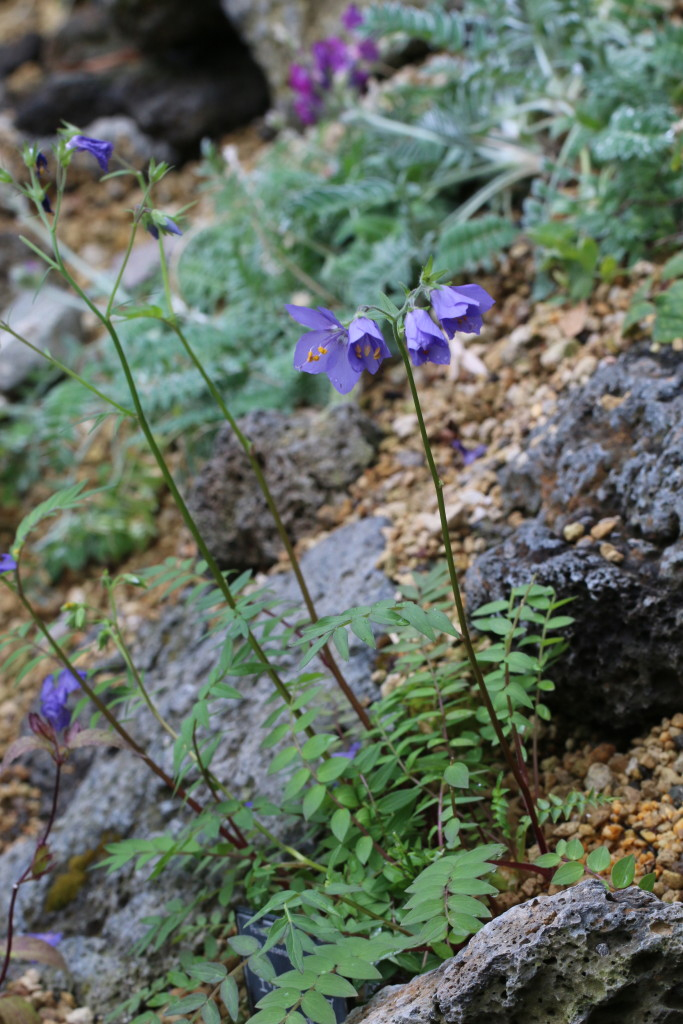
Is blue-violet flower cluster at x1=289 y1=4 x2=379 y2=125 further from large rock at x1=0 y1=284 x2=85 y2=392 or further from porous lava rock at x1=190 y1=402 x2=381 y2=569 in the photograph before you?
porous lava rock at x1=190 y1=402 x2=381 y2=569

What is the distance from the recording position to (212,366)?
3.43m

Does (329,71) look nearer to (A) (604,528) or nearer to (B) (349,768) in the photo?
(A) (604,528)

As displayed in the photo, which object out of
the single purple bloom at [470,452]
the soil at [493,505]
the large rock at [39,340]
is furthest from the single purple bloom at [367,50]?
the single purple bloom at [470,452]

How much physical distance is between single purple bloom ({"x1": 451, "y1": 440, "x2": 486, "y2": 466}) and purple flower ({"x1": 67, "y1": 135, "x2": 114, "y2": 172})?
134cm

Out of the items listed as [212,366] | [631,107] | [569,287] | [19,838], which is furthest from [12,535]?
[631,107]

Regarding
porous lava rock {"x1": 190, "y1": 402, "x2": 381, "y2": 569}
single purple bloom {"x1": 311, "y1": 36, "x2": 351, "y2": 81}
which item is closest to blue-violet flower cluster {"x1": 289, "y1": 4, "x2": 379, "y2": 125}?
single purple bloom {"x1": 311, "y1": 36, "x2": 351, "y2": 81}

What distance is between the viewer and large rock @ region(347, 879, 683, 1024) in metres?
1.16

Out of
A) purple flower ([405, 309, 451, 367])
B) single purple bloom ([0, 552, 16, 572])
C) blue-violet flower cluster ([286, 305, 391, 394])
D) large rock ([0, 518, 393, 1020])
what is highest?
purple flower ([405, 309, 451, 367])

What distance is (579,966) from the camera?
117 centimetres

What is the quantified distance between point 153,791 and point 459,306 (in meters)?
1.61

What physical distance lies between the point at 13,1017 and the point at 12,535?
2.94 m

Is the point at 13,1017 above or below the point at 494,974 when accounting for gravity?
below

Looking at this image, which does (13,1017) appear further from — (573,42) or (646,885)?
(573,42)

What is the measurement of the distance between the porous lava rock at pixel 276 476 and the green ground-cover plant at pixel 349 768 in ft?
2.80
